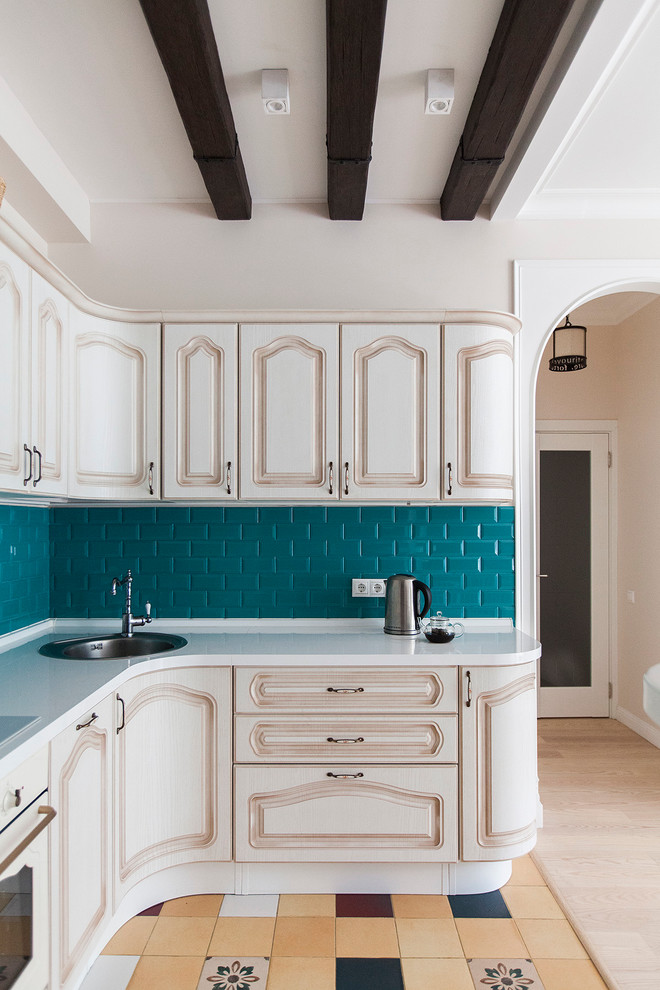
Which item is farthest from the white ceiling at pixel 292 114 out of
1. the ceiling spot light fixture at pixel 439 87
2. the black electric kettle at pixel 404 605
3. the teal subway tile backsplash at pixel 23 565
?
the black electric kettle at pixel 404 605

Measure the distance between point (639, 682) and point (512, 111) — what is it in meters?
3.48

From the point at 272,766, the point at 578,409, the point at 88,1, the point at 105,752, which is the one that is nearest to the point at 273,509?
the point at 272,766

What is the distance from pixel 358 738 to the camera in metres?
2.56

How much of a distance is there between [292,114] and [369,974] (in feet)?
9.58

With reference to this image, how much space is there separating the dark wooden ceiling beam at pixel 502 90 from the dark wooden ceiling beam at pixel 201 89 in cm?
84

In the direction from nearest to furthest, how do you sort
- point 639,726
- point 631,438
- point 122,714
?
point 122,714
point 639,726
point 631,438

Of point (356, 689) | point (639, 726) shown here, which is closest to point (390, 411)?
point (356, 689)

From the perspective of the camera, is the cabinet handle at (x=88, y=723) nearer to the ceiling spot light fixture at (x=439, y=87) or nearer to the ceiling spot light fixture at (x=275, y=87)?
the ceiling spot light fixture at (x=275, y=87)

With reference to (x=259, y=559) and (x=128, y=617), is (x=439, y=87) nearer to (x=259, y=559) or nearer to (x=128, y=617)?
(x=259, y=559)

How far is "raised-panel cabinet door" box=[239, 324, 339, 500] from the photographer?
9.32 ft

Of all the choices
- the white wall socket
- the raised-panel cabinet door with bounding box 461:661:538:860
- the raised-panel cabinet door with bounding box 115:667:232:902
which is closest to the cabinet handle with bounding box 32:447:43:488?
the raised-panel cabinet door with bounding box 115:667:232:902

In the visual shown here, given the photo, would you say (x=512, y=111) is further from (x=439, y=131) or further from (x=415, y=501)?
(x=415, y=501)

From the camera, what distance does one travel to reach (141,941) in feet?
7.52

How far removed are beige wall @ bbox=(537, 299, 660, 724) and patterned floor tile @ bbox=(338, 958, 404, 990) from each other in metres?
2.65
